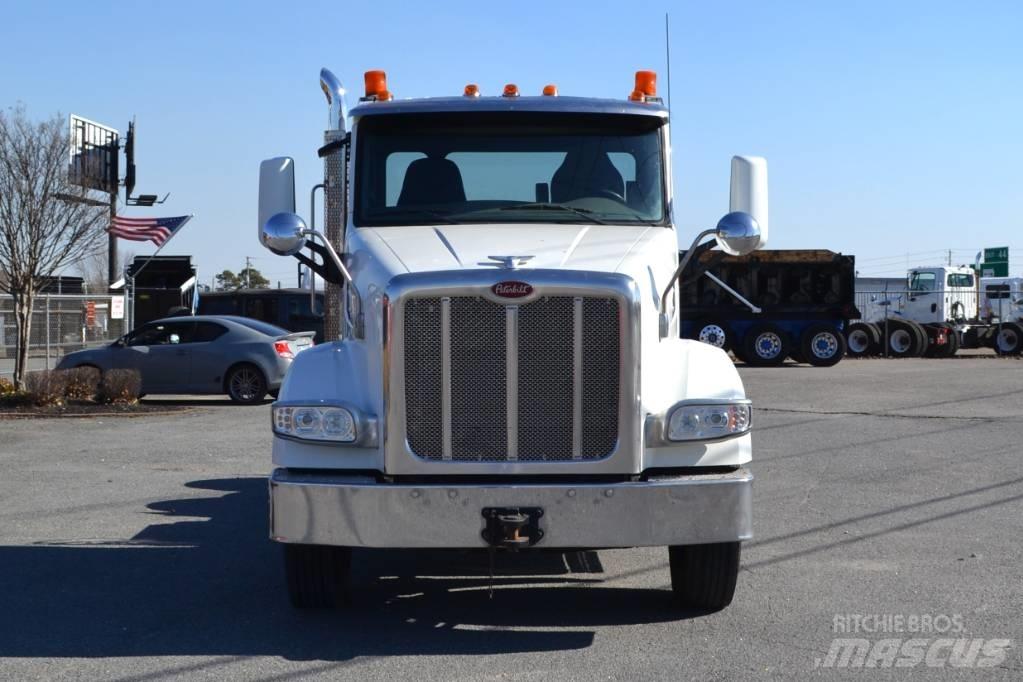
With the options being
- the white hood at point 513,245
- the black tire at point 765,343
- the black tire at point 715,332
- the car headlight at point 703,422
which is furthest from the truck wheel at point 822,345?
the car headlight at point 703,422

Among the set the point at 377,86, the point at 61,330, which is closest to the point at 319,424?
the point at 377,86

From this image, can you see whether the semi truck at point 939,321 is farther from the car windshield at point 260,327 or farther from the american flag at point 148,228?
the car windshield at point 260,327

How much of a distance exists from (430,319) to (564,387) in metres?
0.70

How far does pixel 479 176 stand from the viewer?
290 inches

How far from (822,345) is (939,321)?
A: 9.97 metres

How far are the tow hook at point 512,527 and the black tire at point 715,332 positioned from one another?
25.9 meters

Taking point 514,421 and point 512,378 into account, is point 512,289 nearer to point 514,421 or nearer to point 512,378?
point 512,378

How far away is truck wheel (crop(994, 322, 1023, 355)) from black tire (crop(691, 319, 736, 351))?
10.7 meters

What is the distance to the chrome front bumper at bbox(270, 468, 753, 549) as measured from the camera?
5781 millimetres

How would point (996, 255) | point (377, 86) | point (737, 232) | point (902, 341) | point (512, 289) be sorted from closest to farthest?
point (512, 289) < point (737, 232) < point (377, 86) < point (902, 341) < point (996, 255)

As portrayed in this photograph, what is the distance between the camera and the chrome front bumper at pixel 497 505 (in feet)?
19.0

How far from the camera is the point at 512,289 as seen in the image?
5.89 meters

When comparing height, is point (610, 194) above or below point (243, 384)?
above

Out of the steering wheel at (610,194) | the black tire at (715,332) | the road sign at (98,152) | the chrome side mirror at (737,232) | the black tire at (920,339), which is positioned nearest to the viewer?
the chrome side mirror at (737,232)
